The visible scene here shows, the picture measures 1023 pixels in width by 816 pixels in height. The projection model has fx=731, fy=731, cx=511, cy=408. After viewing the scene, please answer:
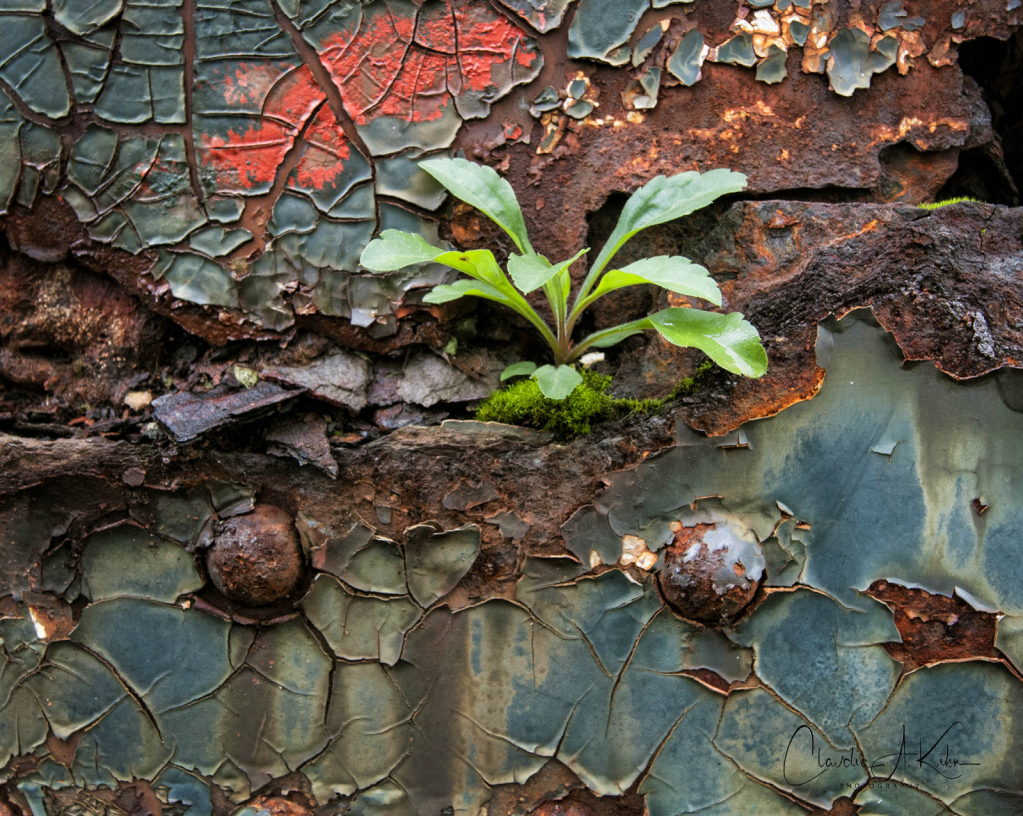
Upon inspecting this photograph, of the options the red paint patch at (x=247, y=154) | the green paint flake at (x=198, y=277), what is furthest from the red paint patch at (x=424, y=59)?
the green paint flake at (x=198, y=277)

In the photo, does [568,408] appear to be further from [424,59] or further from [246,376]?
[424,59]

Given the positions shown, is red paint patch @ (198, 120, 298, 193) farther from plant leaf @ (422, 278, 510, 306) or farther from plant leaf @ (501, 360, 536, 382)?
plant leaf @ (501, 360, 536, 382)

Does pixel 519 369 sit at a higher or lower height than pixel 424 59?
lower

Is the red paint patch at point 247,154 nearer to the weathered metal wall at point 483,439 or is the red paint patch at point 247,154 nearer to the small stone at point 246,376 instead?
the weathered metal wall at point 483,439

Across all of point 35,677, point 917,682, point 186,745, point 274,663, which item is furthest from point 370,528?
point 917,682

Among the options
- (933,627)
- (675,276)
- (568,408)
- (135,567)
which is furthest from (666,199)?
(135,567)
